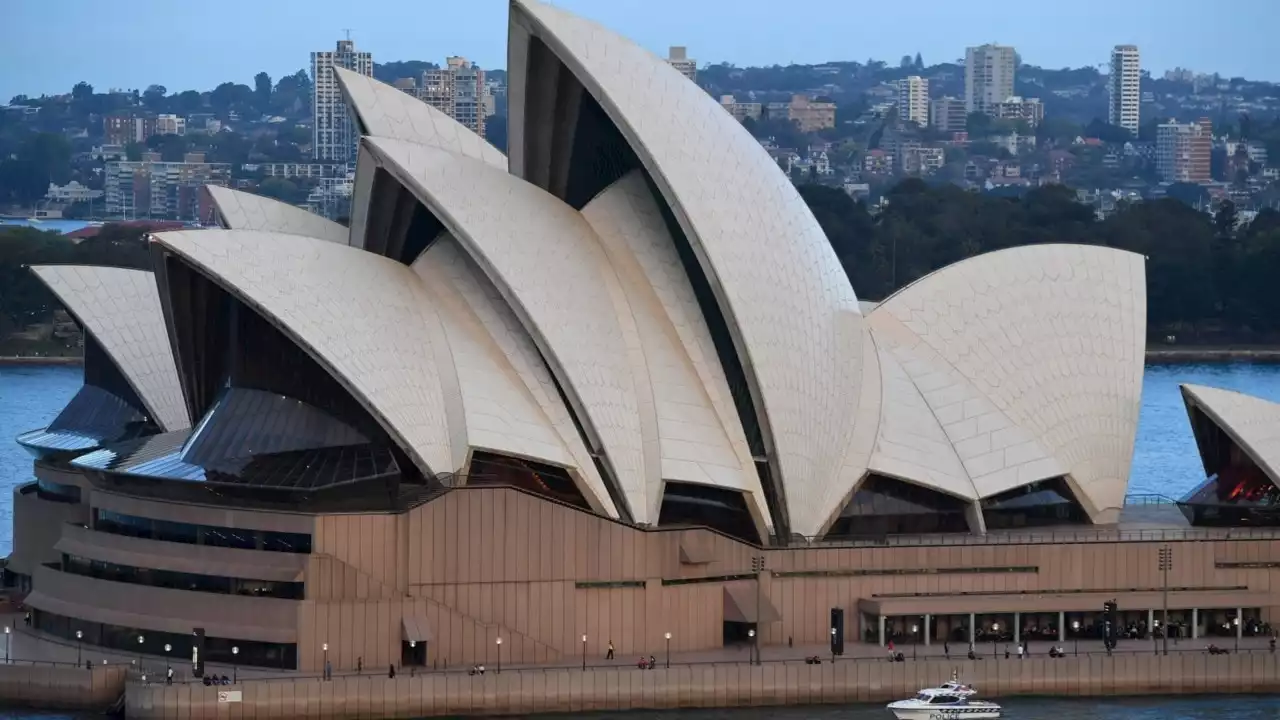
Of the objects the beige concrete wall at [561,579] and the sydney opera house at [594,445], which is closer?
the beige concrete wall at [561,579]

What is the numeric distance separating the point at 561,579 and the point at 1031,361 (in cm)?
1242

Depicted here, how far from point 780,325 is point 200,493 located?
37.2ft

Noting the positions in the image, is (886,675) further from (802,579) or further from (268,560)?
(268,560)

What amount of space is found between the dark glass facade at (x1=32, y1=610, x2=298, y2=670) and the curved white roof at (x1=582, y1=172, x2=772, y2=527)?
7507 mm

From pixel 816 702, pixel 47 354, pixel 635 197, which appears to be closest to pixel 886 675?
pixel 816 702

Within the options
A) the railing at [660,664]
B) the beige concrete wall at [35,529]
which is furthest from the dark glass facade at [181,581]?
the beige concrete wall at [35,529]

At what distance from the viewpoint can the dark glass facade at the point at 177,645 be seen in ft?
173

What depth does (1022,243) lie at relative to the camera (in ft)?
486

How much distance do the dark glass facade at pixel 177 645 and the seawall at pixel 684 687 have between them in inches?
61.6

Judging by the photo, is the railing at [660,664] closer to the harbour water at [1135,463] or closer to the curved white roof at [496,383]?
the harbour water at [1135,463]

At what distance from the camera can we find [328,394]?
55344 mm

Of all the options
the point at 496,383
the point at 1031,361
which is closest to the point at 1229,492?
the point at 1031,361

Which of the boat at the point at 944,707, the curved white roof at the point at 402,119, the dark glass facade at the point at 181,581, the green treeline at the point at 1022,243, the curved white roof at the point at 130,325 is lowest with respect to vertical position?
the boat at the point at 944,707

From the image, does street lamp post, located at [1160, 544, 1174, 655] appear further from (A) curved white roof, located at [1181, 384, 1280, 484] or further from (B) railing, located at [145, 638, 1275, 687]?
(A) curved white roof, located at [1181, 384, 1280, 484]
